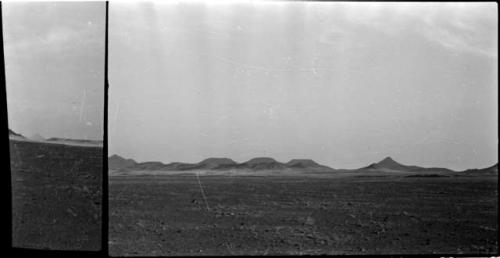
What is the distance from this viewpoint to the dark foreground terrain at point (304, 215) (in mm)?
2590

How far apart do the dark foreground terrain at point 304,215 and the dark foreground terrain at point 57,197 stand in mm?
141

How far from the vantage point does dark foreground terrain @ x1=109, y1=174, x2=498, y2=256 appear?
2590 mm

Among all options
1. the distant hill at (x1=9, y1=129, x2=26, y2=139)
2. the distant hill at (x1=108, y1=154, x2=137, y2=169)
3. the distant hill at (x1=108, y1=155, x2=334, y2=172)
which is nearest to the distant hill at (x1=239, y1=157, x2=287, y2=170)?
the distant hill at (x1=108, y1=155, x2=334, y2=172)

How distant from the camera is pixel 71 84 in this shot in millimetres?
2496

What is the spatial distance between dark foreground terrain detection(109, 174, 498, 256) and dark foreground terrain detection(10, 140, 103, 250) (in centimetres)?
14

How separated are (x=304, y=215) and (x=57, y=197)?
1.43 meters

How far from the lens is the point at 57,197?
2490 millimetres

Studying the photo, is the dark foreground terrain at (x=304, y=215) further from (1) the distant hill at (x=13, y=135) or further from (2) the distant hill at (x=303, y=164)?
(1) the distant hill at (x=13, y=135)

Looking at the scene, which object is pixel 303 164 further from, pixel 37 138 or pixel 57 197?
pixel 37 138

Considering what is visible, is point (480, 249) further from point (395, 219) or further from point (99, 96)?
point (99, 96)

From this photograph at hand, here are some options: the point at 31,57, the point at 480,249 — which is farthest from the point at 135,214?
the point at 480,249

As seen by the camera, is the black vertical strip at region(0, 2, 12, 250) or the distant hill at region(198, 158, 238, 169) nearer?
the black vertical strip at region(0, 2, 12, 250)

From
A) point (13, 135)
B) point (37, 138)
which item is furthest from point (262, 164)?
point (13, 135)

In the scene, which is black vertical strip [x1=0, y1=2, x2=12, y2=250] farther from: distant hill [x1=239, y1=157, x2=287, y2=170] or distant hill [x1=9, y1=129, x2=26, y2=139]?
distant hill [x1=239, y1=157, x2=287, y2=170]
